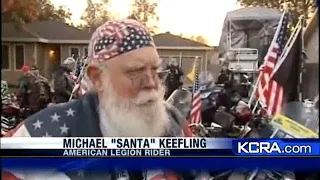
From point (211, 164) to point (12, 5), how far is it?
1581 mm

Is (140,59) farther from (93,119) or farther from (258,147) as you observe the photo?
(258,147)

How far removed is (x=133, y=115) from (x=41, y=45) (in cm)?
72

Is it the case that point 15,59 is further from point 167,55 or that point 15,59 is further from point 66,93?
point 167,55

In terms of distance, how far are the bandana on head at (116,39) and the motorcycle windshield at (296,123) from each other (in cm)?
96

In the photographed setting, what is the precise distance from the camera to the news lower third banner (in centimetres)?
383

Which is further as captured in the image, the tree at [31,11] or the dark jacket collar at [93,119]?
the dark jacket collar at [93,119]

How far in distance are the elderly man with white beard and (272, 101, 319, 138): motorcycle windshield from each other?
60 centimetres

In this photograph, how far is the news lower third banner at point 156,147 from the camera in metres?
3.83

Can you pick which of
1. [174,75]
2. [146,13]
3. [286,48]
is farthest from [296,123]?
[146,13]

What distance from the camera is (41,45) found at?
12.6 feet

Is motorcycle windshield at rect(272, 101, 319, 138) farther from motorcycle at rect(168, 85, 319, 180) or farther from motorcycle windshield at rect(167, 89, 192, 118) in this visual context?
motorcycle windshield at rect(167, 89, 192, 118)

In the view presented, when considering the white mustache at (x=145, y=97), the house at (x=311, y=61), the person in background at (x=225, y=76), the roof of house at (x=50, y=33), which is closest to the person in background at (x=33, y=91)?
the roof of house at (x=50, y=33)

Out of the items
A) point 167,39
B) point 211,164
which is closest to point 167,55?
point 167,39

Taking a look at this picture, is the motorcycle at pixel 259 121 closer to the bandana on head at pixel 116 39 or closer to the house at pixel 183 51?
the house at pixel 183 51
